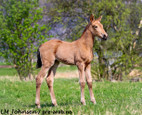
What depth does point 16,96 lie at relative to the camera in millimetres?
9031

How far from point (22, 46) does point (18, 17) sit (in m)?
1.90

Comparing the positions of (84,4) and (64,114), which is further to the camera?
(84,4)

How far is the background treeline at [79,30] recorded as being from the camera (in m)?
15.0

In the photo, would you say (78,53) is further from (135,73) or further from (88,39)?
(135,73)

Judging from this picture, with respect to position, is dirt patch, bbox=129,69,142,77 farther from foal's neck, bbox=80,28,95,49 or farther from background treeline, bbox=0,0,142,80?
foal's neck, bbox=80,28,95,49

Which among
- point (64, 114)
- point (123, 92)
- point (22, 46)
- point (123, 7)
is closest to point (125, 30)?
point (123, 7)

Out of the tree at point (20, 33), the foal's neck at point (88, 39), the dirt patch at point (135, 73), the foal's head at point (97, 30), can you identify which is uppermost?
the foal's head at point (97, 30)

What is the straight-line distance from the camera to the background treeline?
15.0 metres

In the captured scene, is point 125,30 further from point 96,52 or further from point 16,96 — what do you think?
point 16,96

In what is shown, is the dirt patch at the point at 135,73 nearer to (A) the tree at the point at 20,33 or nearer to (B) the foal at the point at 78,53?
(A) the tree at the point at 20,33

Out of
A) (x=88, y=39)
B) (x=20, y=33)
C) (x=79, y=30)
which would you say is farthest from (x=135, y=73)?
(x=88, y=39)

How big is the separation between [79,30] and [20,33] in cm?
396

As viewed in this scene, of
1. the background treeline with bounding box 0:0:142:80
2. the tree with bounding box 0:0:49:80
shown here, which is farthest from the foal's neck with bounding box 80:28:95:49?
the tree with bounding box 0:0:49:80

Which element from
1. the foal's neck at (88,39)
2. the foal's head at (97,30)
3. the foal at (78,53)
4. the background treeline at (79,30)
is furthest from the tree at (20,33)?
the foal's head at (97,30)
